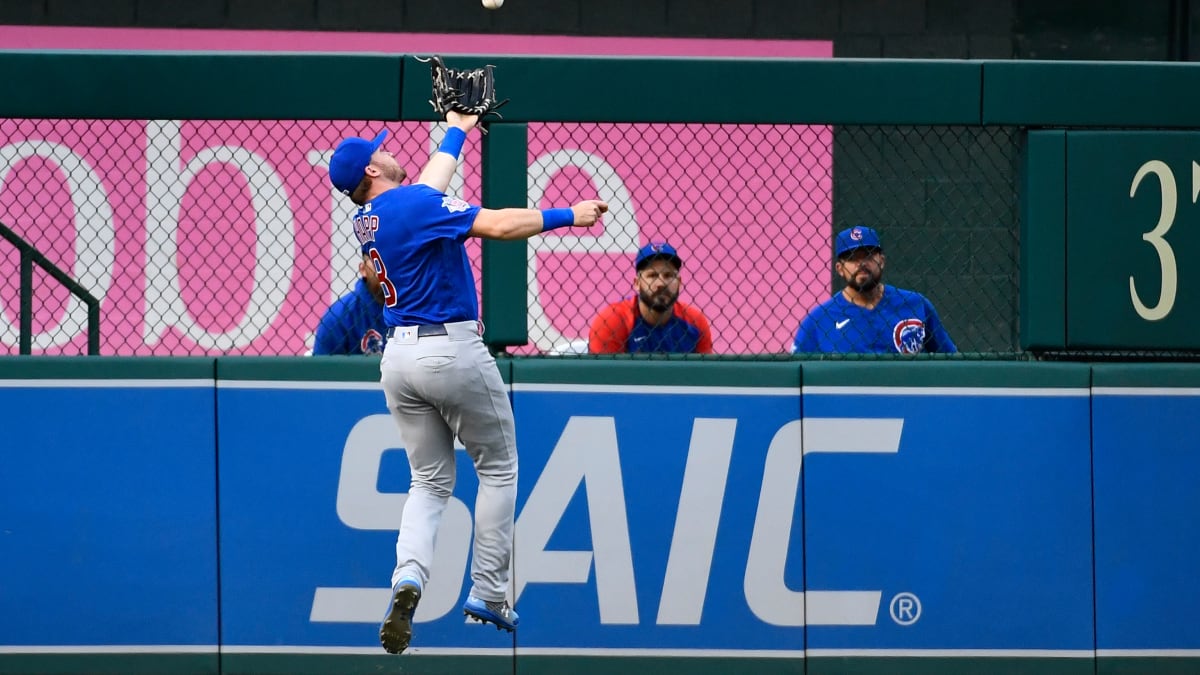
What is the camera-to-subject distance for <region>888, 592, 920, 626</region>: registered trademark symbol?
5938 mm

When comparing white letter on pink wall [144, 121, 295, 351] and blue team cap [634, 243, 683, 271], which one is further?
white letter on pink wall [144, 121, 295, 351]

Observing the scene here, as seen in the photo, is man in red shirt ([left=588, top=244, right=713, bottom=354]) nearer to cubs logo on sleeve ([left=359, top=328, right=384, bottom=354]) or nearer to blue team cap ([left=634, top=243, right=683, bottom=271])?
blue team cap ([left=634, top=243, right=683, bottom=271])

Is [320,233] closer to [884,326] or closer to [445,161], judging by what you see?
[884,326]

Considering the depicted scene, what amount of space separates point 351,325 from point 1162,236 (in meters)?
3.62

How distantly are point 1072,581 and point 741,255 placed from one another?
16.1ft

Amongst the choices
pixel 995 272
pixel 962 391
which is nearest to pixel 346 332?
pixel 962 391

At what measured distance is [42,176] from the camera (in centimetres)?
999

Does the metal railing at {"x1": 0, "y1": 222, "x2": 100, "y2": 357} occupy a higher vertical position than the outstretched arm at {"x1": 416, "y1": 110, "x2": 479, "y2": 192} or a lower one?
lower

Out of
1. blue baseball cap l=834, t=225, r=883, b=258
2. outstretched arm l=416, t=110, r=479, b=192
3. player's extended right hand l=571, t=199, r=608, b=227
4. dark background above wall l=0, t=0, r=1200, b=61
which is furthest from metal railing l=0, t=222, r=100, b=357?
dark background above wall l=0, t=0, r=1200, b=61

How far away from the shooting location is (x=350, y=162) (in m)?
5.18

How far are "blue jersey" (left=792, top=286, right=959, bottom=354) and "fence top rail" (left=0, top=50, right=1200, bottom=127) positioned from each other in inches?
40.7

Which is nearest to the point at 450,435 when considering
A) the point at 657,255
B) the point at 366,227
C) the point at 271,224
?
the point at 366,227

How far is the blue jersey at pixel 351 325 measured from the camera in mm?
Answer: 6359

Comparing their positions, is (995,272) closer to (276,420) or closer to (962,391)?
(962,391)
